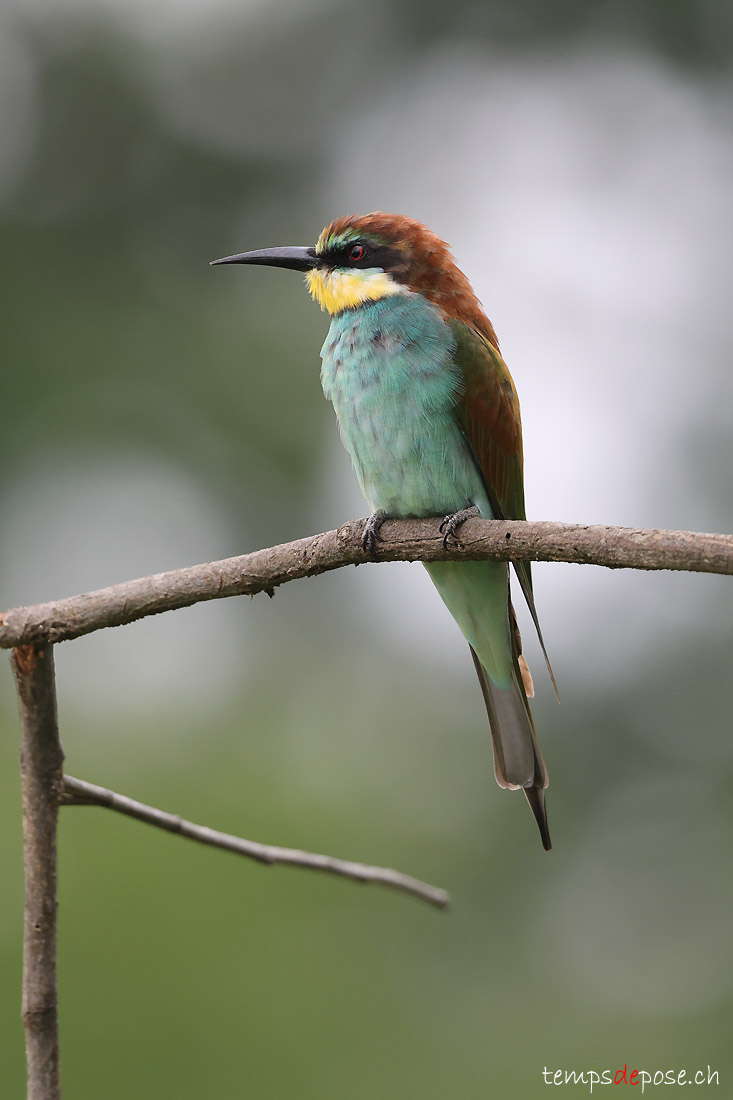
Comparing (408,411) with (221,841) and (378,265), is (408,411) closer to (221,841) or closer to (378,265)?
(378,265)

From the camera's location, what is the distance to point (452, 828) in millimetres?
5133

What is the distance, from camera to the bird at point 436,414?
8.21 feet

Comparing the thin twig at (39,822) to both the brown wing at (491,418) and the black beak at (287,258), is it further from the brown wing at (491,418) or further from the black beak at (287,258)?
the black beak at (287,258)

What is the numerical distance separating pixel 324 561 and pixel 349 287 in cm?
110

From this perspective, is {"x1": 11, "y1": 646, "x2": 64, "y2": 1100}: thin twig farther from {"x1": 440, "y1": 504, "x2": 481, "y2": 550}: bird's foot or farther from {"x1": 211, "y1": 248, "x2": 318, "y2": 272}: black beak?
{"x1": 211, "y1": 248, "x2": 318, "y2": 272}: black beak

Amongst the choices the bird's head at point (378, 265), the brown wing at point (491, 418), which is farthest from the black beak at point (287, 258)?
the brown wing at point (491, 418)

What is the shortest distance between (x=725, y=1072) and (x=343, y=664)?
2476 mm

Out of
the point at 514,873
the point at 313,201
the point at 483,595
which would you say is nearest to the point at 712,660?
the point at 514,873

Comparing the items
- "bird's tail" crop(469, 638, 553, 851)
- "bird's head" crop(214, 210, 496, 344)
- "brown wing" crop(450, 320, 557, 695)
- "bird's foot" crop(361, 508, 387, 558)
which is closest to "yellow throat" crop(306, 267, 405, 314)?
A: "bird's head" crop(214, 210, 496, 344)

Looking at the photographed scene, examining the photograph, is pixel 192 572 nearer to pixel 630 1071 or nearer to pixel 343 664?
pixel 630 1071

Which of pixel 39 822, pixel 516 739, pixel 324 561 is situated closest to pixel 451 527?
pixel 324 561

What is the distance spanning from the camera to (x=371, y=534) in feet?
6.61

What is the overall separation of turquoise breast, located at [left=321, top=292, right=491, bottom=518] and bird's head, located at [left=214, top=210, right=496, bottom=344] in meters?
0.10

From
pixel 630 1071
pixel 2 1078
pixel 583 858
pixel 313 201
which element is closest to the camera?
pixel 2 1078
